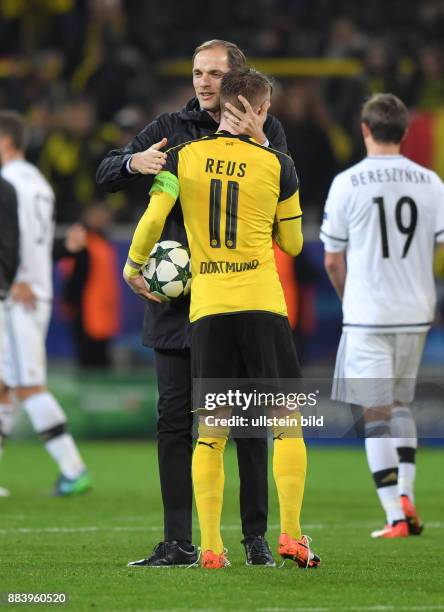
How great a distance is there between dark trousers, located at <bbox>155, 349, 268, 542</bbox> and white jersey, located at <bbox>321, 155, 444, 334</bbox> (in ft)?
5.74

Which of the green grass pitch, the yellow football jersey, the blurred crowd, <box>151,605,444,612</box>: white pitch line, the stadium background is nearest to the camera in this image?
<box>151,605,444,612</box>: white pitch line

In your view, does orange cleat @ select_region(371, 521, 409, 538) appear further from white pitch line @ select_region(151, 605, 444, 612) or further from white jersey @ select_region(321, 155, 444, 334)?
white pitch line @ select_region(151, 605, 444, 612)

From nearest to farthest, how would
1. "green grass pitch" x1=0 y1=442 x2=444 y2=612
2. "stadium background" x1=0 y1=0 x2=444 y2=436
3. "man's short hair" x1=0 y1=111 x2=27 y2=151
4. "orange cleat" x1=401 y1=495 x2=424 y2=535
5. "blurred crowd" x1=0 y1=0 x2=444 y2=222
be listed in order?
"green grass pitch" x1=0 y1=442 x2=444 y2=612, "orange cleat" x1=401 y1=495 x2=424 y2=535, "man's short hair" x1=0 y1=111 x2=27 y2=151, "stadium background" x1=0 y1=0 x2=444 y2=436, "blurred crowd" x1=0 y1=0 x2=444 y2=222

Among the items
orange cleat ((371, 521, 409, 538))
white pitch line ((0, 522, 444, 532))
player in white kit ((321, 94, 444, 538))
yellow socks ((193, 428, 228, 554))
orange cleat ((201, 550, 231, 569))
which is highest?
player in white kit ((321, 94, 444, 538))

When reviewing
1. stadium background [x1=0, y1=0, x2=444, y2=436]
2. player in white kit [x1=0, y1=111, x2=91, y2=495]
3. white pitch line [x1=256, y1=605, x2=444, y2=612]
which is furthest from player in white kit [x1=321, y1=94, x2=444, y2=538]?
stadium background [x1=0, y1=0, x2=444, y2=436]

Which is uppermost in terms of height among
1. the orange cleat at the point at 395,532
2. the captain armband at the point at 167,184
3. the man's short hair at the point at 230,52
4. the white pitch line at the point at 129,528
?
the man's short hair at the point at 230,52

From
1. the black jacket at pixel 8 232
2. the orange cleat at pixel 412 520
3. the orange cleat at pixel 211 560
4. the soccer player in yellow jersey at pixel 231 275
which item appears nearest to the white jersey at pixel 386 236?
the orange cleat at pixel 412 520

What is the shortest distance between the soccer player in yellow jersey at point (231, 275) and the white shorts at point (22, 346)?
14.6 feet

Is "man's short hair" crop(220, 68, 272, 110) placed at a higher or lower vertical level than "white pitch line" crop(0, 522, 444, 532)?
higher

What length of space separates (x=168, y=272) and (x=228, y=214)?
0.39 metres

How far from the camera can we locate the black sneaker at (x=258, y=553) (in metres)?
6.46

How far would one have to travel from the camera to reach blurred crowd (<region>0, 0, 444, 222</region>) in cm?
1627

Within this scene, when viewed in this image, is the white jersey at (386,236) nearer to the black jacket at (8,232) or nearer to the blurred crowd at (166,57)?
the black jacket at (8,232)

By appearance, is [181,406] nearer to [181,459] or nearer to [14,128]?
[181,459]
